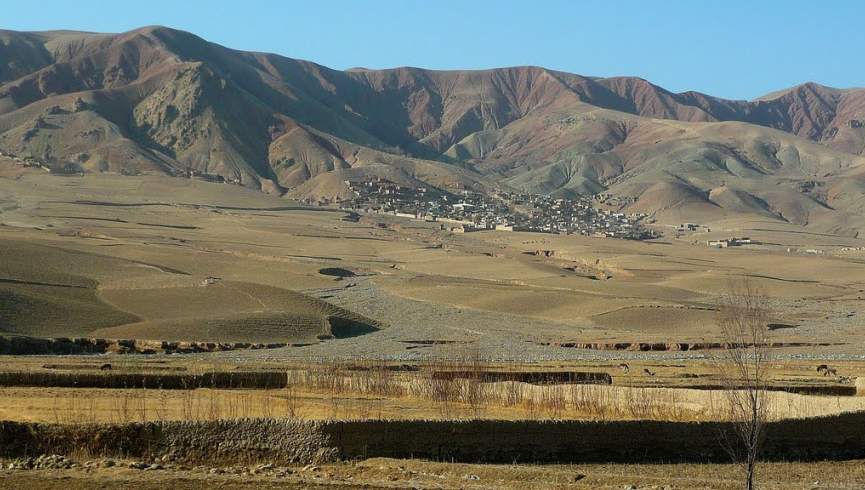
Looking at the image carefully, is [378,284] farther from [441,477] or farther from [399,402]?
[441,477]

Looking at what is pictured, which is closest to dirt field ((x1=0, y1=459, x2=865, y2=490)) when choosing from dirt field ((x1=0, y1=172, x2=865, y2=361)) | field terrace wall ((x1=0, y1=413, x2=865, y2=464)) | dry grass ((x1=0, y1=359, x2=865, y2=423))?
field terrace wall ((x1=0, y1=413, x2=865, y2=464))

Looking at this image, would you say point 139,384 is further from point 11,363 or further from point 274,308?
point 274,308

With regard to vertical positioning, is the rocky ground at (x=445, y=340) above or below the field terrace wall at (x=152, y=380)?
below

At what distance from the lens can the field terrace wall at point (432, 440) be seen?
85.5 ft

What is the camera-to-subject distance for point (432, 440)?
2758 centimetres

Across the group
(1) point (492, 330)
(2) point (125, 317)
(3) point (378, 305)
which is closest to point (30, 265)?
(2) point (125, 317)

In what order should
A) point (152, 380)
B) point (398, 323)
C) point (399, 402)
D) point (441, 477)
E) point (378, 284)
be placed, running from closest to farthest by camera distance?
point (441, 477) → point (399, 402) → point (152, 380) → point (398, 323) → point (378, 284)

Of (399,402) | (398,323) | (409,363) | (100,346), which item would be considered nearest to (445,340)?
(398,323)

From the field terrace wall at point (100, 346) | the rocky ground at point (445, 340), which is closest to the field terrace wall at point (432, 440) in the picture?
the rocky ground at point (445, 340)

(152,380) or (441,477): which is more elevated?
(441,477)

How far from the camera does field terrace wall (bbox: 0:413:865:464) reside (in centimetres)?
2605

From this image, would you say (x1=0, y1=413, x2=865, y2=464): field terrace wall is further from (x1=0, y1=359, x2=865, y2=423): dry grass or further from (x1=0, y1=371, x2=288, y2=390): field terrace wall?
(x1=0, y1=371, x2=288, y2=390): field terrace wall

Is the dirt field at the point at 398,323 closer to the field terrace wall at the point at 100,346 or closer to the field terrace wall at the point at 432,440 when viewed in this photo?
the field terrace wall at the point at 432,440

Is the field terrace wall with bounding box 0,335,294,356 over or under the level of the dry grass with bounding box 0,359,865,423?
under
